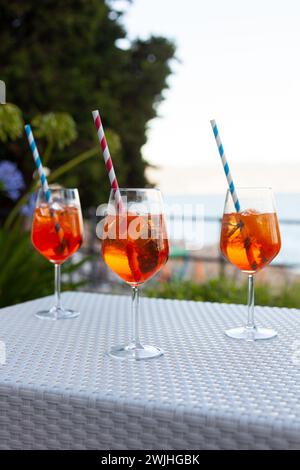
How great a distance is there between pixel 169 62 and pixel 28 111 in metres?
4.13

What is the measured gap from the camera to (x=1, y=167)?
4.70 metres

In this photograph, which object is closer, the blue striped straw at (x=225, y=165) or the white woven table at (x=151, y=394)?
the white woven table at (x=151, y=394)

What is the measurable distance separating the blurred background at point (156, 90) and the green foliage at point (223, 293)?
2.81 metres

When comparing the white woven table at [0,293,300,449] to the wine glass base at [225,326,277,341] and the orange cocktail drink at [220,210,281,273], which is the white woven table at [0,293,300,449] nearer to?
the wine glass base at [225,326,277,341]

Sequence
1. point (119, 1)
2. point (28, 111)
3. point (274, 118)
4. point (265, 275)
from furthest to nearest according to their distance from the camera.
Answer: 1. point (274, 118)
2. point (119, 1)
3. point (28, 111)
4. point (265, 275)

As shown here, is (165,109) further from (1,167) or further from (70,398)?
(70,398)

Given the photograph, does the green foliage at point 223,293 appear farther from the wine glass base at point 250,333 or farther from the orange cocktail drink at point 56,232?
the wine glass base at point 250,333

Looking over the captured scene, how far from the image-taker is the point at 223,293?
181 inches

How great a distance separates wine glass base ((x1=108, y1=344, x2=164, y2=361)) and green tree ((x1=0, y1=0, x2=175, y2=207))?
33.7 feet

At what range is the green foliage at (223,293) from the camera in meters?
4.48

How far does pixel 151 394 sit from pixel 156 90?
535 inches

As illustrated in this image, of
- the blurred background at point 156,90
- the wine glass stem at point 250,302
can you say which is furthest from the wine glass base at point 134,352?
the blurred background at point 156,90

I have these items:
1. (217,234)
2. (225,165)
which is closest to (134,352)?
(225,165)

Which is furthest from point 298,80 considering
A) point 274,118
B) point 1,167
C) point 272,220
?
point 272,220
